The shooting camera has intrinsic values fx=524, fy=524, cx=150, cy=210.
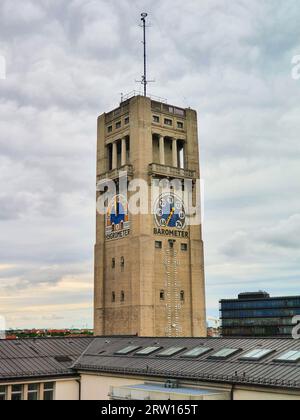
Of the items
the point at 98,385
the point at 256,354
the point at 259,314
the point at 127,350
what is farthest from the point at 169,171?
the point at 259,314

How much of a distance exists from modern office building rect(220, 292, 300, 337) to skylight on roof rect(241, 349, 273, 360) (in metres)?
143

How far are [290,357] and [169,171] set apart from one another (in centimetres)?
4696

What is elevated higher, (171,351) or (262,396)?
(171,351)

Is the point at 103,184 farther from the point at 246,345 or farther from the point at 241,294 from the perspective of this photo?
the point at 241,294

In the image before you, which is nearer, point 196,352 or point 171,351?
point 196,352

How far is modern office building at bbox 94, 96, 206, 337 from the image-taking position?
7156 cm

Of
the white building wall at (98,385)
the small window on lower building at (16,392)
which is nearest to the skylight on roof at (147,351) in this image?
the white building wall at (98,385)

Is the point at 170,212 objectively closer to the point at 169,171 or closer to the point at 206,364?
the point at 169,171

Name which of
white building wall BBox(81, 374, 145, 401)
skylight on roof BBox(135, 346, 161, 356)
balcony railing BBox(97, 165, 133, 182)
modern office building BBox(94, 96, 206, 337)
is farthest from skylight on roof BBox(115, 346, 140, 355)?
balcony railing BBox(97, 165, 133, 182)

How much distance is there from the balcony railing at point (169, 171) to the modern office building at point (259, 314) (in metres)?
109

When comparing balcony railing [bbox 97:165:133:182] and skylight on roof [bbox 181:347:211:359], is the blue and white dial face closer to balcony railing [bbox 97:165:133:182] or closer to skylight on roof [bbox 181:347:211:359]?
balcony railing [bbox 97:165:133:182]

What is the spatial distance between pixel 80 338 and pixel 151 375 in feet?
61.6

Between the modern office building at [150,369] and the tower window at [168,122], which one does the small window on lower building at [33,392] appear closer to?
the modern office building at [150,369]

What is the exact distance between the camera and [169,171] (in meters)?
76.1
